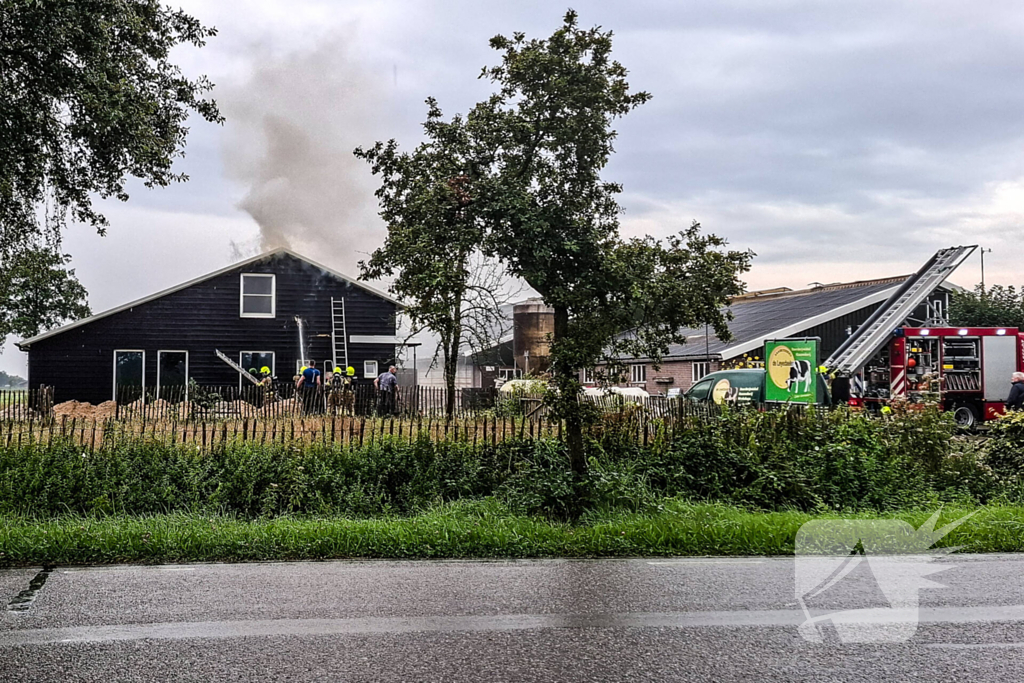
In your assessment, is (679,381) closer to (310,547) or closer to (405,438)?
(405,438)

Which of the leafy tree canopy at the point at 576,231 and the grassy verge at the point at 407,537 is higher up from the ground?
the leafy tree canopy at the point at 576,231

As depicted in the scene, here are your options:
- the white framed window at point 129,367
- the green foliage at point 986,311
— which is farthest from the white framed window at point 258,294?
the green foliage at point 986,311

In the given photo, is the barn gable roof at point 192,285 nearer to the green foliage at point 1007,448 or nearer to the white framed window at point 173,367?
the white framed window at point 173,367

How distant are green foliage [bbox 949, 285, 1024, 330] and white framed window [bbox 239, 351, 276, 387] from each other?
1612 inches

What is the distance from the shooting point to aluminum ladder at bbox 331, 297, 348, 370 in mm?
34094

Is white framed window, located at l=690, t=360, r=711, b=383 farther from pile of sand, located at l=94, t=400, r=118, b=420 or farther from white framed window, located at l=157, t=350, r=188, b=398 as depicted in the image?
pile of sand, located at l=94, t=400, r=118, b=420

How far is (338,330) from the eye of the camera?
3447 centimetres

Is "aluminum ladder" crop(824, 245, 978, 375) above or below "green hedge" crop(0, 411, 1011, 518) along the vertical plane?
above

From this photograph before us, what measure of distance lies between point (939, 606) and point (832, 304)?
1338 inches

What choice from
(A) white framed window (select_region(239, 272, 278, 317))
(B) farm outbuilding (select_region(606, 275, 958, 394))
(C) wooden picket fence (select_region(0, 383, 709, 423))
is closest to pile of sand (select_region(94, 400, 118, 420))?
(C) wooden picket fence (select_region(0, 383, 709, 423))

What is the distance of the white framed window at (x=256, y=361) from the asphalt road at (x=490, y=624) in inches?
1094

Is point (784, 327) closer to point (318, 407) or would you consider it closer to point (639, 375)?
point (639, 375)

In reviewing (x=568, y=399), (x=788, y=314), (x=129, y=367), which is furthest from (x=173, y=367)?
(x=568, y=399)

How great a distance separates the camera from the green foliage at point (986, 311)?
2170 inches
